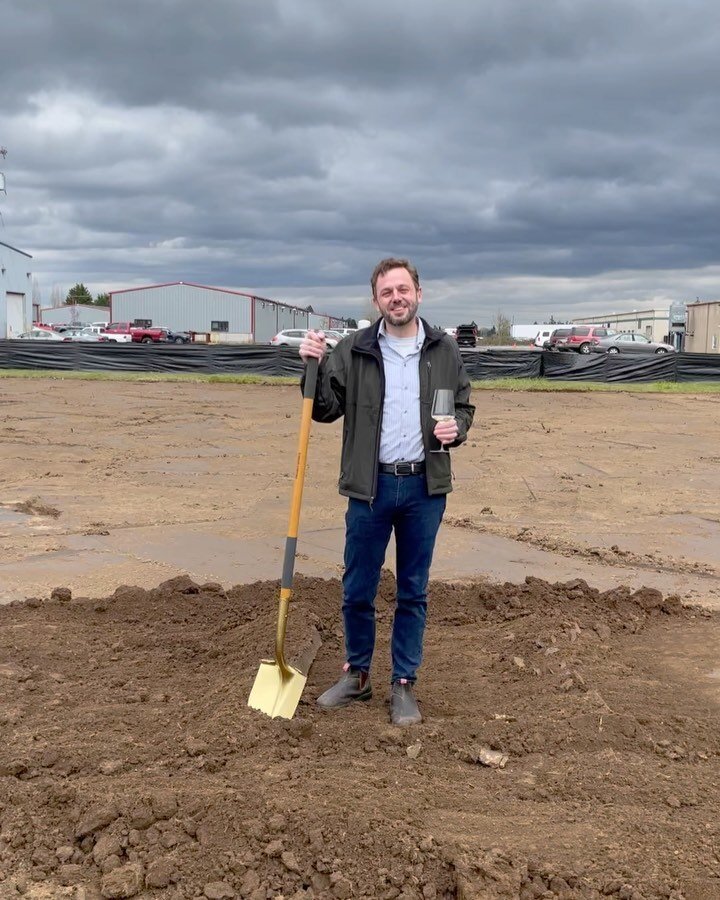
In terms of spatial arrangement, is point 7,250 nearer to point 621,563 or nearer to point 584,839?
point 621,563

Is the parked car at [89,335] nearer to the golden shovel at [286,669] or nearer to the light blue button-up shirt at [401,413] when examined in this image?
the golden shovel at [286,669]

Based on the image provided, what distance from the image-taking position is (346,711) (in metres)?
4.14

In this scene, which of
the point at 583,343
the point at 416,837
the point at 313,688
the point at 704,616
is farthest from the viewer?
the point at 583,343

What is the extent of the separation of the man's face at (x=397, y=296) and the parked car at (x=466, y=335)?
44395 millimetres

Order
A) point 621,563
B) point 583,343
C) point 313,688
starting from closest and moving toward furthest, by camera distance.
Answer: point 313,688 → point 621,563 → point 583,343

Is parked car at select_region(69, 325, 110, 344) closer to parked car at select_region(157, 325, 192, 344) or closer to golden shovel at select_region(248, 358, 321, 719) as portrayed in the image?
parked car at select_region(157, 325, 192, 344)

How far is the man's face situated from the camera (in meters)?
3.87

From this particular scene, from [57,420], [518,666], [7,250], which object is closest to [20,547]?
[518,666]

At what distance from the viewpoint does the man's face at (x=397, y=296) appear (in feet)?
12.7

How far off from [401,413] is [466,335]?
156 feet

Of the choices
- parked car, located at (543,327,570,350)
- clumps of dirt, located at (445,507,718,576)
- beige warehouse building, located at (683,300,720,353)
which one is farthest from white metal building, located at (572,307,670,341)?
clumps of dirt, located at (445,507,718,576)

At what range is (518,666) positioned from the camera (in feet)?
15.4

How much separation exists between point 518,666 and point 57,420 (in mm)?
12945

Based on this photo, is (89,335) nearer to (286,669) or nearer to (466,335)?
(466,335)
